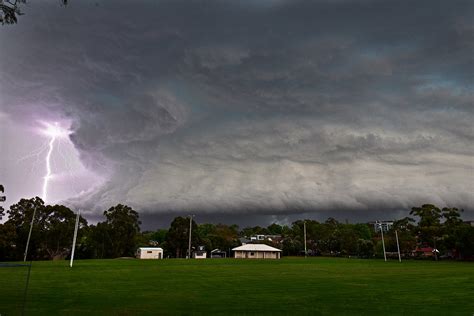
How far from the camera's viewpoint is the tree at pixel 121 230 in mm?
99188

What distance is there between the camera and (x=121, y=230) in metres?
101

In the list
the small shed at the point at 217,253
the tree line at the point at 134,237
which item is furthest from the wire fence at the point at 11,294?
the small shed at the point at 217,253

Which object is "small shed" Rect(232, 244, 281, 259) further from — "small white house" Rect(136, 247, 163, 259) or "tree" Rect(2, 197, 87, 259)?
"tree" Rect(2, 197, 87, 259)

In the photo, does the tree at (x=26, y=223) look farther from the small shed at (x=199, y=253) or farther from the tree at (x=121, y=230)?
the small shed at (x=199, y=253)

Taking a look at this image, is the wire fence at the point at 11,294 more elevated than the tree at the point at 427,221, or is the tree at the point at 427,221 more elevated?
the tree at the point at 427,221

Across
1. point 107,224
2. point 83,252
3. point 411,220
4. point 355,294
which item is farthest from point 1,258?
point 411,220

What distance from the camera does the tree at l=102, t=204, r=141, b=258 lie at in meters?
99.2

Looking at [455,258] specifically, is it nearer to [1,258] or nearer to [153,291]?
[153,291]

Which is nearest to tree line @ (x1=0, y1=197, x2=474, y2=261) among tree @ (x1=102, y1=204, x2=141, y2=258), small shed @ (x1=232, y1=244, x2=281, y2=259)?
tree @ (x1=102, y1=204, x2=141, y2=258)

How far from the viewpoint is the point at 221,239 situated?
123688mm

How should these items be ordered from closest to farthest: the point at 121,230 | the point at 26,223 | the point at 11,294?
the point at 11,294
the point at 26,223
the point at 121,230

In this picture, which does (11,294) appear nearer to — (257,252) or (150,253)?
(150,253)

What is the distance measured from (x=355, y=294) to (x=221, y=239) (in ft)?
344

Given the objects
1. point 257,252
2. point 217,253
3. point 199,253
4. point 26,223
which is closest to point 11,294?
point 26,223
